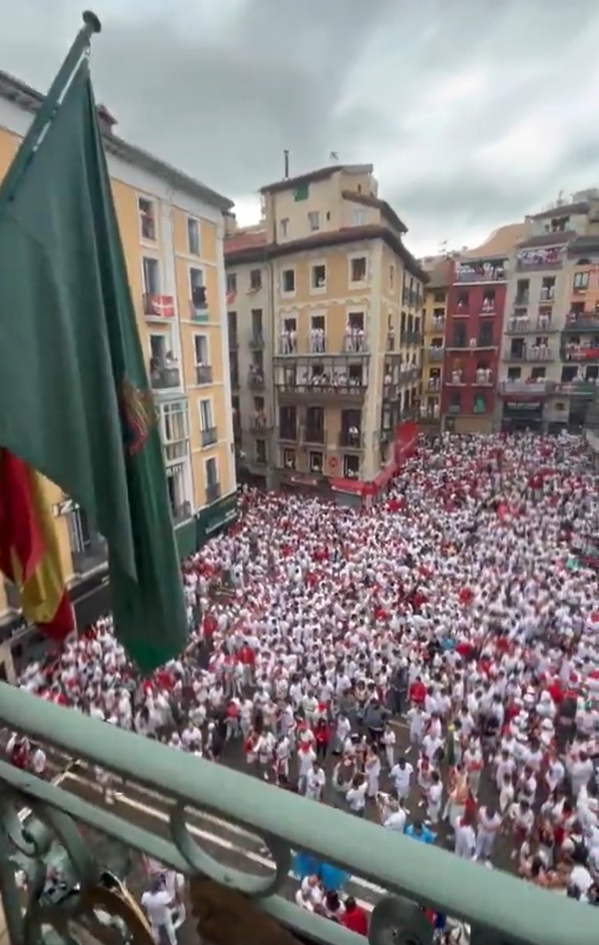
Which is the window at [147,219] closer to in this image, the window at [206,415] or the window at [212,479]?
the window at [206,415]

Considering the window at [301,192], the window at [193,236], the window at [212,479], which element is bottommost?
the window at [212,479]

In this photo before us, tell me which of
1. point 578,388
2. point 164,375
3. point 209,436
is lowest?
point 209,436

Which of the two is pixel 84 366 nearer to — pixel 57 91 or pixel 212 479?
pixel 57 91

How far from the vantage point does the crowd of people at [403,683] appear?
337 inches

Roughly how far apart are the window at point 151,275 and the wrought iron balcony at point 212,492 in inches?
314

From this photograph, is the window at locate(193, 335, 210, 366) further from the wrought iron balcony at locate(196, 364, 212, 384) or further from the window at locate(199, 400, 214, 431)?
the window at locate(199, 400, 214, 431)

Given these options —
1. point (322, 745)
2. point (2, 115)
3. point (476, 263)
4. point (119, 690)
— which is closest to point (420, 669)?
point (322, 745)

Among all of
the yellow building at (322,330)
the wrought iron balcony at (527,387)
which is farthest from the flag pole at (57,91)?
the wrought iron balcony at (527,387)

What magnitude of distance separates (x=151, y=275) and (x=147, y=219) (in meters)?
1.81

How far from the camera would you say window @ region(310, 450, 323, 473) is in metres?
27.8

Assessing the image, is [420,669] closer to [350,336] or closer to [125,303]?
[125,303]

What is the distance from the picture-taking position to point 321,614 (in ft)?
45.8

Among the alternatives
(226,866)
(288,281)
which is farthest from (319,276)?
(226,866)

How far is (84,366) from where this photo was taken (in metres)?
2.46
